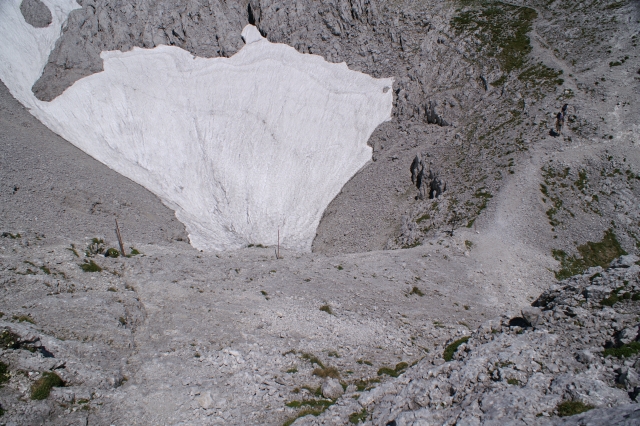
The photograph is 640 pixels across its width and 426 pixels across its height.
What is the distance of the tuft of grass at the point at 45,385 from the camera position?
47.9 feet

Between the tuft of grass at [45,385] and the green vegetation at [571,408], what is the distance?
17.3 meters

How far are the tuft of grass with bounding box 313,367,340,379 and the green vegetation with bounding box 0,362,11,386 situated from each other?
12234mm

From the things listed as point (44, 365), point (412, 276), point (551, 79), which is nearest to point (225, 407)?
point (44, 365)

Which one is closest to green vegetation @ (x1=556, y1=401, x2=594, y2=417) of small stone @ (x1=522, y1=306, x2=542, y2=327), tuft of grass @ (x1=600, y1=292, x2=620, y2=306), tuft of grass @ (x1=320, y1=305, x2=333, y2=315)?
small stone @ (x1=522, y1=306, x2=542, y2=327)

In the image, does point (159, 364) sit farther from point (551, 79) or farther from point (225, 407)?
point (551, 79)

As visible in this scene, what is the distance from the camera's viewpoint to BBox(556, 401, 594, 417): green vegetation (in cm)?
1058

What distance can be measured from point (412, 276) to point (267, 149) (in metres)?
32.5

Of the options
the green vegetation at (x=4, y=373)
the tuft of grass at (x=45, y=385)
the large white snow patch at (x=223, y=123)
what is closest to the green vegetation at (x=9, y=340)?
the green vegetation at (x=4, y=373)

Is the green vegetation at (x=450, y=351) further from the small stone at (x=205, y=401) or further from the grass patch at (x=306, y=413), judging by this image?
the small stone at (x=205, y=401)

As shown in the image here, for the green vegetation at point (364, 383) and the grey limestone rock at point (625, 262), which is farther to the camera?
the green vegetation at point (364, 383)

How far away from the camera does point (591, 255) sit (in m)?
Answer: 36.8

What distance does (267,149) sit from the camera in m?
56.9

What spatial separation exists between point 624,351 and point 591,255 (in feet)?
96.4

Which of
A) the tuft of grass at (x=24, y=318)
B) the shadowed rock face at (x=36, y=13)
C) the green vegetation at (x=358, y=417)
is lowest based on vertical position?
the green vegetation at (x=358, y=417)
